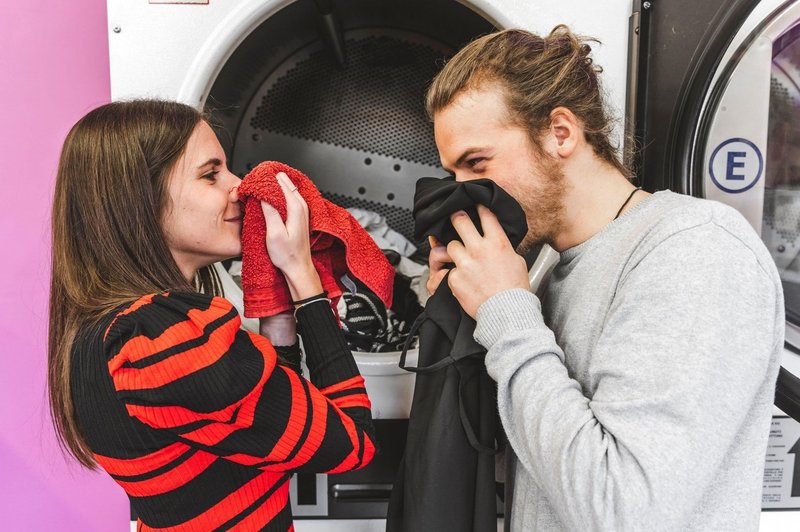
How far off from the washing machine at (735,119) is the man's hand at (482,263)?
0.34 metres

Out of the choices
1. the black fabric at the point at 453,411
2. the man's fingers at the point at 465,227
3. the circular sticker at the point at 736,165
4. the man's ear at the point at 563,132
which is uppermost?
the man's ear at the point at 563,132

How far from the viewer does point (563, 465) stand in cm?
50

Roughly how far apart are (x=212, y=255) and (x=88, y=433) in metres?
0.25

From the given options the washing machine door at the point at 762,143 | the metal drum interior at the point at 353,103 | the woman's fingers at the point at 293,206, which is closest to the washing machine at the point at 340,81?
the metal drum interior at the point at 353,103

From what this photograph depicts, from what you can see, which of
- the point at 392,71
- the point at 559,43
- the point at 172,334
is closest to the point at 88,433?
the point at 172,334

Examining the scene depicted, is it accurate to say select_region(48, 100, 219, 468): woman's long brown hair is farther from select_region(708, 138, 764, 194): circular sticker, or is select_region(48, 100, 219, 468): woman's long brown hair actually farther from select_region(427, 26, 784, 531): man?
select_region(708, 138, 764, 194): circular sticker

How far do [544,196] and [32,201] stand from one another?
39.8 inches

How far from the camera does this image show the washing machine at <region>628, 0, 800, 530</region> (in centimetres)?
77

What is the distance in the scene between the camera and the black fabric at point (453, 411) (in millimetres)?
676

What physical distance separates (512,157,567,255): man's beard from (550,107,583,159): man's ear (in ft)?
0.06

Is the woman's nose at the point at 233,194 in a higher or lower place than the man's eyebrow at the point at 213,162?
lower

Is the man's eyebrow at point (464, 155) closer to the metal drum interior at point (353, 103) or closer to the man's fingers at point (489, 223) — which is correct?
the man's fingers at point (489, 223)

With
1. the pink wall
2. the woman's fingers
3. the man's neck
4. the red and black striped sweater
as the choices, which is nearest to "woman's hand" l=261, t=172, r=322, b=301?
the woman's fingers

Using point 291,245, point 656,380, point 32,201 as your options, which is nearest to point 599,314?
point 656,380
